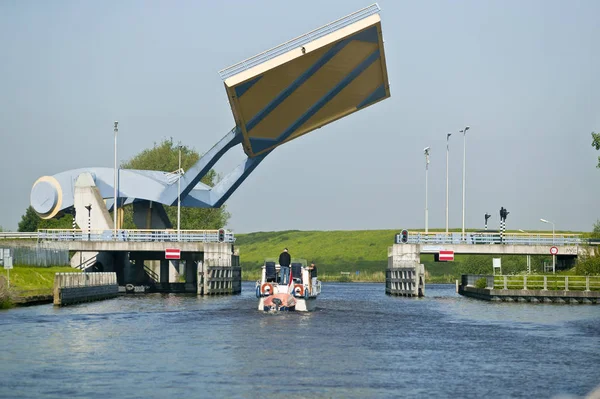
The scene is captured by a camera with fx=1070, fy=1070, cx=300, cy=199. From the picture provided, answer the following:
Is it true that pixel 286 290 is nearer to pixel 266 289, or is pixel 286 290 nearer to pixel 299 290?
pixel 299 290

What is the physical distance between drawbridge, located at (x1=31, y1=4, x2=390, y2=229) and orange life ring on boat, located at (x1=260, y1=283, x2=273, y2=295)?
1623 cm

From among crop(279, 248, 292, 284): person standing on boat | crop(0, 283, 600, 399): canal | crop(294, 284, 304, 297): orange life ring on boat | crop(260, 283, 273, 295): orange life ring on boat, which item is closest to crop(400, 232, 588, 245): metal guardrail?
crop(0, 283, 600, 399): canal

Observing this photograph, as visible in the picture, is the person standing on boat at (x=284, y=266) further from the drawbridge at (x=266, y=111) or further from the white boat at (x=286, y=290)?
the drawbridge at (x=266, y=111)

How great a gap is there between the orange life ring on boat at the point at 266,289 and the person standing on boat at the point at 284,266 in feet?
3.02

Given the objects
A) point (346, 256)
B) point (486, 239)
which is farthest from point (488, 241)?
point (346, 256)

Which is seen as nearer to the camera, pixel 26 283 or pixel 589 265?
pixel 26 283

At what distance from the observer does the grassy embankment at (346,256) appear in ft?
432

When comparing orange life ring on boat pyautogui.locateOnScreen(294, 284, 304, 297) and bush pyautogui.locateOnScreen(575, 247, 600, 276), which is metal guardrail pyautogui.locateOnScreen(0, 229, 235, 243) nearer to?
bush pyautogui.locateOnScreen(575, 247, 600, 276)

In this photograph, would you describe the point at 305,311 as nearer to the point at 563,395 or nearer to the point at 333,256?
the point at 563,395

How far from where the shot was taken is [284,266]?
47750mm

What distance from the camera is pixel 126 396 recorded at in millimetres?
23547

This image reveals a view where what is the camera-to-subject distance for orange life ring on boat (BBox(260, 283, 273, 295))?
47156 mm

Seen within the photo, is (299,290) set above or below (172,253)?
below

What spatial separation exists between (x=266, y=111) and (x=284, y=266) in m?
20.0
